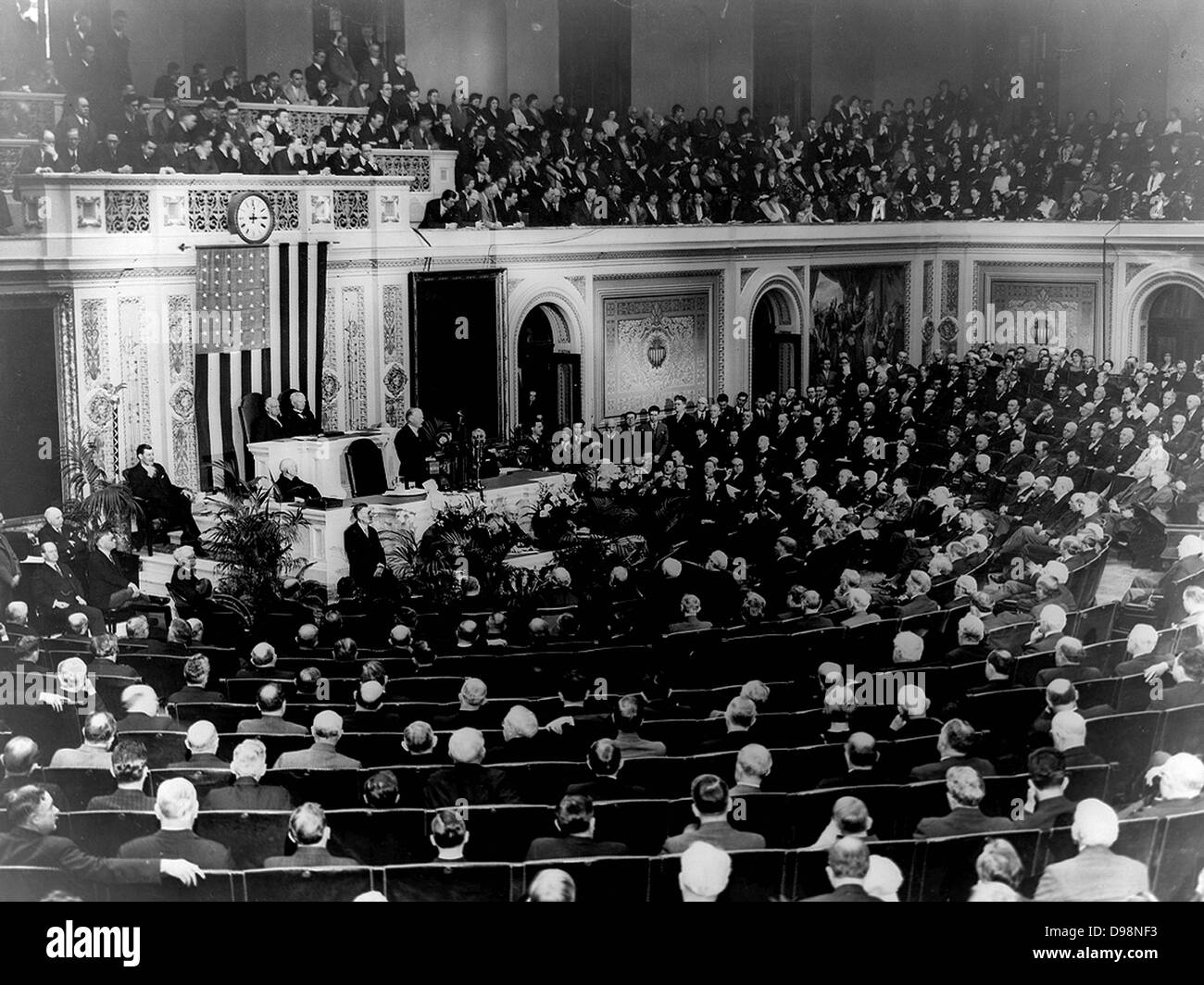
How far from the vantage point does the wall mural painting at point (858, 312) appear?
821 inches

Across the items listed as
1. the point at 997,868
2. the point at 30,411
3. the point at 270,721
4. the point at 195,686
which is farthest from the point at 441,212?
the point at 997,868

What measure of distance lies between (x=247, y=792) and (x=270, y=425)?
27.4 ft

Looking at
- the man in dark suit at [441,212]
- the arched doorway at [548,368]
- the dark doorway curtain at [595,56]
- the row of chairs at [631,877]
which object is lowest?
the row of chairs at [631,877]

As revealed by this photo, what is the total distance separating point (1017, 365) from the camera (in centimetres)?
1814

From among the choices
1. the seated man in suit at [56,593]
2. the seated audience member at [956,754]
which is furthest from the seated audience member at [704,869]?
the seated man in suit at [56,593]

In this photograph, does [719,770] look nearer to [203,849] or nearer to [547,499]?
[203,849]

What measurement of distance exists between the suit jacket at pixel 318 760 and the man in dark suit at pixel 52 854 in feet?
2.72

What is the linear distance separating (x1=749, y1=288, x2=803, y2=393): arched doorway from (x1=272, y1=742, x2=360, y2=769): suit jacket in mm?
14226

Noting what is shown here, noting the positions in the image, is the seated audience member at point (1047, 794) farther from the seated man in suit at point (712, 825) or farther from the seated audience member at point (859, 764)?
the seated man in suit at point (712, 825)

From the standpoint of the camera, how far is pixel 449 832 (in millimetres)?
6457

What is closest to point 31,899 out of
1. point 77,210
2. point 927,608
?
point 927,608

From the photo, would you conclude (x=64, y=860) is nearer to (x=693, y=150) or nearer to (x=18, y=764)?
(x=18, y=764)

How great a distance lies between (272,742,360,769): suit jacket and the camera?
7.28m

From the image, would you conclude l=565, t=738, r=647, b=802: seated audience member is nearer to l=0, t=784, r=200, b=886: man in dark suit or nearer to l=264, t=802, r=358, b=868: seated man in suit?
l=264, t=802, r=358, b=868: seated man in suit
